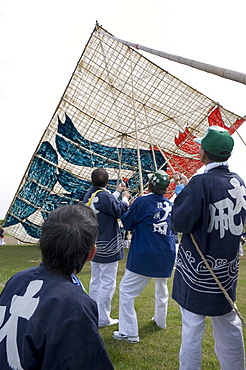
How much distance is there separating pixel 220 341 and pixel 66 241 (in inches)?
64.6

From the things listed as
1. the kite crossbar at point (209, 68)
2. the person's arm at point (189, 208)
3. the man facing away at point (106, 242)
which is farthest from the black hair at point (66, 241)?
the man facing away at point (106, 242)

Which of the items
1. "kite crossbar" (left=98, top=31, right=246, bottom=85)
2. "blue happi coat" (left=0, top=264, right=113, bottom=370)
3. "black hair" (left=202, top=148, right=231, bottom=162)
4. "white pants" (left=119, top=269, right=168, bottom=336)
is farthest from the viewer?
"white pants" (left=119, top=269, right=168, bottom=336)

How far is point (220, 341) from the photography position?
2232mm

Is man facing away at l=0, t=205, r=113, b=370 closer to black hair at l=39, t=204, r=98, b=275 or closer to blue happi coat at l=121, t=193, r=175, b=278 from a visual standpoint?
black hair at l=39, t=204, r=98, b=275

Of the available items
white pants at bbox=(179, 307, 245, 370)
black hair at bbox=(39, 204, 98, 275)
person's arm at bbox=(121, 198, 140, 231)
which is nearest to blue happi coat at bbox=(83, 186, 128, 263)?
person's arm at bbox=(121, 198, 140, 231)

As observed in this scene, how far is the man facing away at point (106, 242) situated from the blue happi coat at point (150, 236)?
1.42 feet

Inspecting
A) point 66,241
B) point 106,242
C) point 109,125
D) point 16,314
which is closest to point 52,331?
point 16,314

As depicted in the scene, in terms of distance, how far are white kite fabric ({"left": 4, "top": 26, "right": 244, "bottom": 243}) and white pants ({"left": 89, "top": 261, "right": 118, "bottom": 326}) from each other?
3599 mm

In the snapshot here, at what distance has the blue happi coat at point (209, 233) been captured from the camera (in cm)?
212

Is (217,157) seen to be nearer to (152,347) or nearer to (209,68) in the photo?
(209,68)

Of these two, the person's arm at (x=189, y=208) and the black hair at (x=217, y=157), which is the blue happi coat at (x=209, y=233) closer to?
the person's arm at (x=189, y=208)

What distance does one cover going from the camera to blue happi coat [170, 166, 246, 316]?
2121 millimetres

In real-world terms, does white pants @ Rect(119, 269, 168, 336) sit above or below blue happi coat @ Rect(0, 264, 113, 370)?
below

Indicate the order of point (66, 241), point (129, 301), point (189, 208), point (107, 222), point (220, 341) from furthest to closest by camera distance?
point (107, 222) → point (129, 301) → point (220, 341) → point (189, 208) → point (66, 241)
